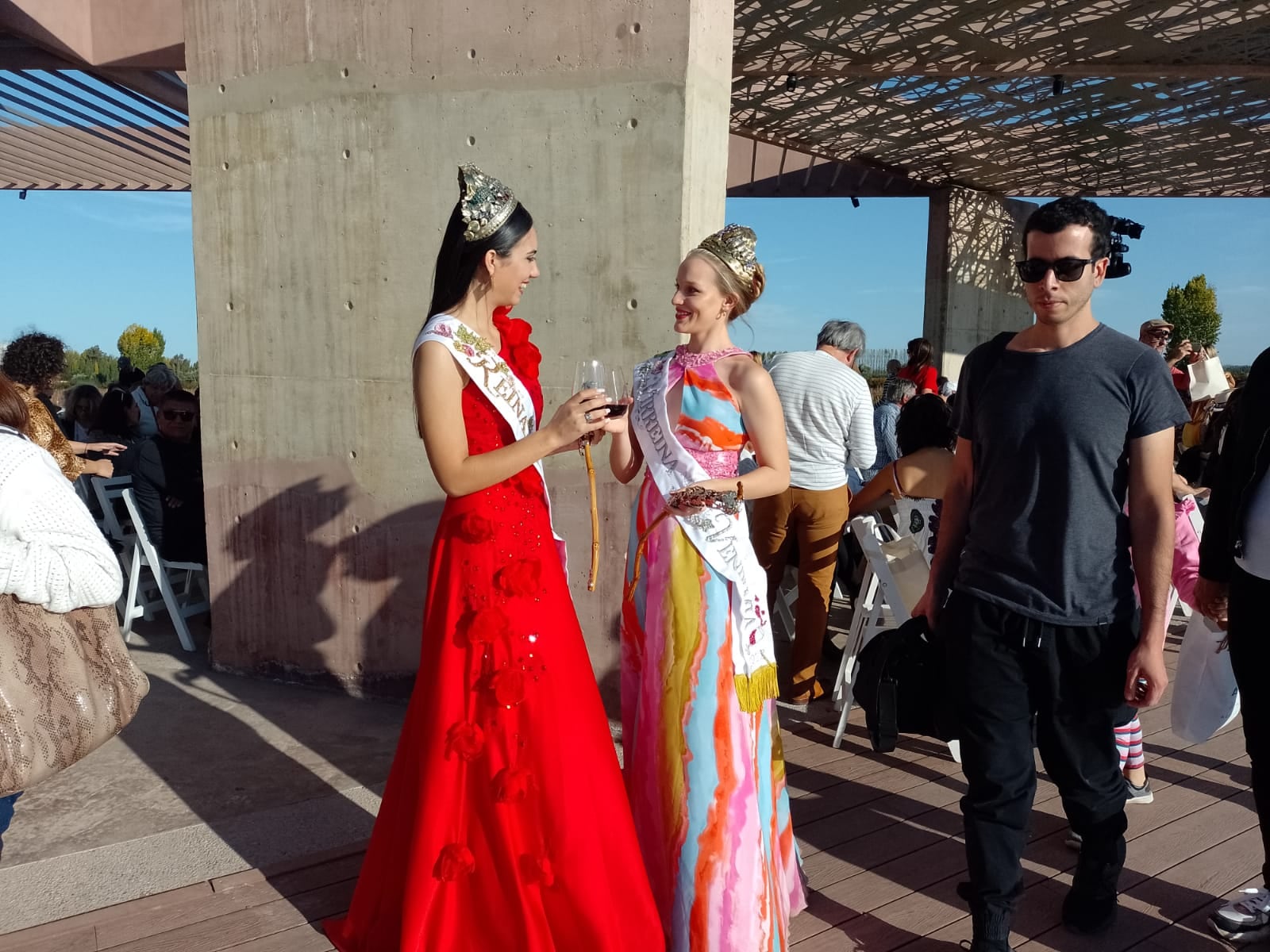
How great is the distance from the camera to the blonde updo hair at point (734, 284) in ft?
7.31

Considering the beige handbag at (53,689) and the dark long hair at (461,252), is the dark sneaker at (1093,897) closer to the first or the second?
the dark long hair at (461,252)

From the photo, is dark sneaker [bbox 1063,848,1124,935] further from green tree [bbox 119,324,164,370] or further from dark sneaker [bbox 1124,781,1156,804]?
green tree [bbox 119,324,164,370]

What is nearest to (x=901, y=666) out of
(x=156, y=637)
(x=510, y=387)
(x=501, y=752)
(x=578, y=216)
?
(x=501, y=752)

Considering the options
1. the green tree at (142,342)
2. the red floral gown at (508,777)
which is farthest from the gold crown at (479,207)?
the green tree at (142,342)

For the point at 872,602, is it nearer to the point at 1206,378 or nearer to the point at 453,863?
the point at 453,863

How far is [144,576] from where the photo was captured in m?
6.16

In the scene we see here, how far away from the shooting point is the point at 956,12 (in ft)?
29.0

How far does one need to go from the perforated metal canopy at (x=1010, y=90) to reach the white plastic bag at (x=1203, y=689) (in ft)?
24.3

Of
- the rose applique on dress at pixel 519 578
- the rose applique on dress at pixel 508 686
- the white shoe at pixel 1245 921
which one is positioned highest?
the rose applique on dress at pixel 519 578

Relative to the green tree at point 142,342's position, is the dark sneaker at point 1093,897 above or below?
below

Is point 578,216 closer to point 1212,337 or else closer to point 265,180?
point 265,180

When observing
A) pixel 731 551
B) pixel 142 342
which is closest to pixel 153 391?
pixel 731 551

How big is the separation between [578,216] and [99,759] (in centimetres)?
276

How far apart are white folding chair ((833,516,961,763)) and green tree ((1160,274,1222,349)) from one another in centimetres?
5507
